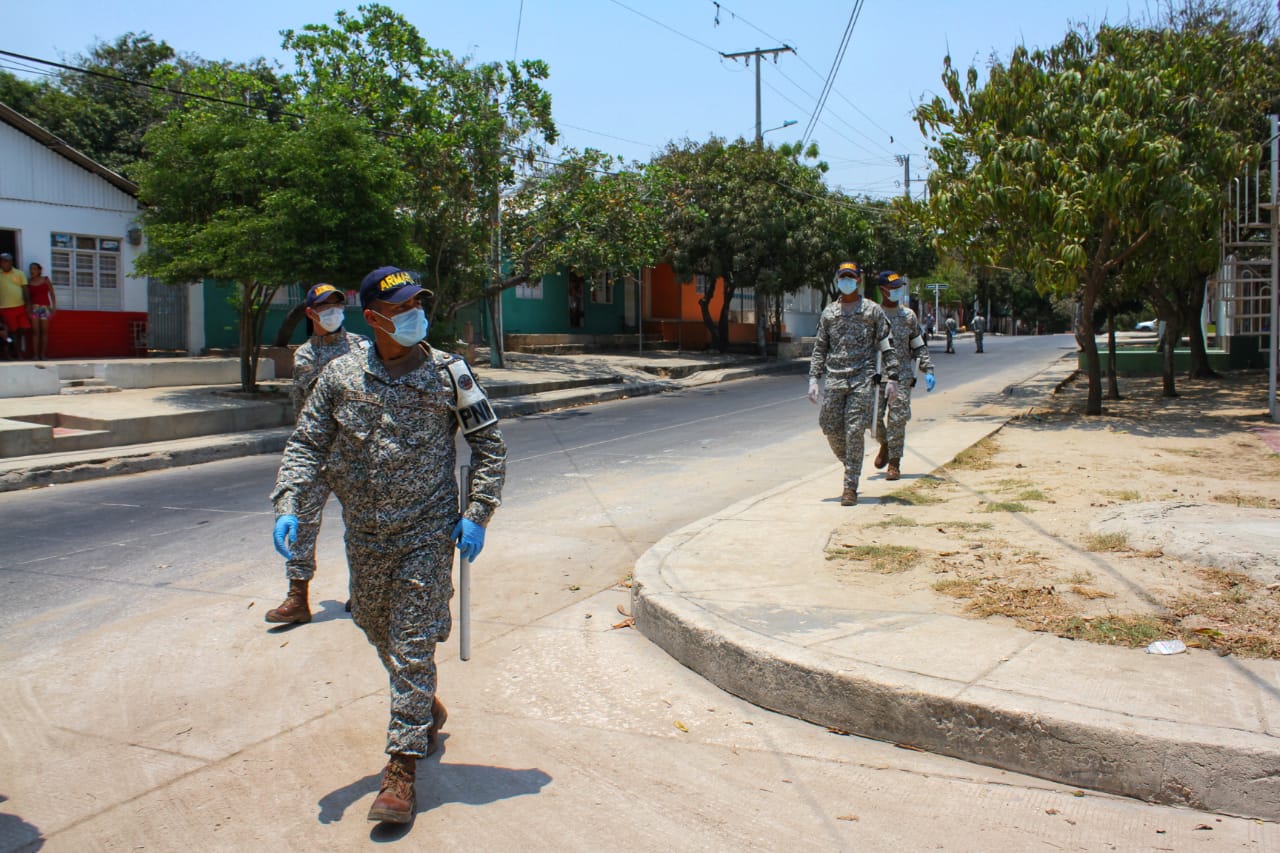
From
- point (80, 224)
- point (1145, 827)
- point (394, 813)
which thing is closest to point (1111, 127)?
point (1145, 827)

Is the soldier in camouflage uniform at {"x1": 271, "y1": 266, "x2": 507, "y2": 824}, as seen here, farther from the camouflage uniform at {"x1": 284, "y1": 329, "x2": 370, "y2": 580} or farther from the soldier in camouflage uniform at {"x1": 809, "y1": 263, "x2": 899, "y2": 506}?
the soldier in camouflage uniform at {"x1": 809, "y1": 263, "x2": 899, "y2": 506}

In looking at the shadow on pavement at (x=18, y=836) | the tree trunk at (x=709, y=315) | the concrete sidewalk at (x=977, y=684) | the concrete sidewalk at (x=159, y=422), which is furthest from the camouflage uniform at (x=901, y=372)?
the tree trunk at (x=709, y=315)

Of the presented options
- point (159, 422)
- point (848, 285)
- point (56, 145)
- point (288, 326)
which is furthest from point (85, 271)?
point (848, 285)

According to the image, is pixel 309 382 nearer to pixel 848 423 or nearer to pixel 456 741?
pixel 456 741

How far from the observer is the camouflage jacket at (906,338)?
951 centimetres

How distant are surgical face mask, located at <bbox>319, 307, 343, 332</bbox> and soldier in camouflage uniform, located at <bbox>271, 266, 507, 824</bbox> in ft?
9.04

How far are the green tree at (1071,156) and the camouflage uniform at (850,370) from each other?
5756 millimetres

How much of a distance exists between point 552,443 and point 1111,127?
805 cm

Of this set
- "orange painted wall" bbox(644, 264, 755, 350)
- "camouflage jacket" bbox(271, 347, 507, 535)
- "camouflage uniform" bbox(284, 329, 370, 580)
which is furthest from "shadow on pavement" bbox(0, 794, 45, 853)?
"orange painted wall" bbox(644, 264, 755, 350)

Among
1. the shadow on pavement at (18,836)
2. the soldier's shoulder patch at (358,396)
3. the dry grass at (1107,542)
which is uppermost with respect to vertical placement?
the soldier's shoulder patch at (358,396)

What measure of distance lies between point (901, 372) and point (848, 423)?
1540 mm

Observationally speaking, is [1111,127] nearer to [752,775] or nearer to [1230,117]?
[1230,117]

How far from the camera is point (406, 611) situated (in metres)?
3.64

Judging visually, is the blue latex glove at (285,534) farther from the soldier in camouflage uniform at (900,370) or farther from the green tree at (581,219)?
the green tree at (581,219)
